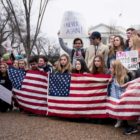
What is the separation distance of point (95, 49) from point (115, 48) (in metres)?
0.79

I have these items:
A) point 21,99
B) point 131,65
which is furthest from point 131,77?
point 21,99

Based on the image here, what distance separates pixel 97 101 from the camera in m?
9.18

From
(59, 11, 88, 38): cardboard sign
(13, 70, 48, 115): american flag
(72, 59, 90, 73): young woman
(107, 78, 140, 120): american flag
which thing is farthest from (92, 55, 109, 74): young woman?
(59, 11, 88, 38): cardboard sign

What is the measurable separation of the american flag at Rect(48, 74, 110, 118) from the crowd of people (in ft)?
0.67

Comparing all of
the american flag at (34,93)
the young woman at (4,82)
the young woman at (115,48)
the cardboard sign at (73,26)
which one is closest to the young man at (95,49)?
the young woman at (115,48)

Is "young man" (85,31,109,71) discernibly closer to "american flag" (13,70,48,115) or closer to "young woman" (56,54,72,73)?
"young woman" (56,54,72,73)

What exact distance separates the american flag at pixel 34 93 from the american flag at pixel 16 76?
0.37ft

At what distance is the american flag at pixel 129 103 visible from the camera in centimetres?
817

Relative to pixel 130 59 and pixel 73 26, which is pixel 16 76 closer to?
pixel 73 26

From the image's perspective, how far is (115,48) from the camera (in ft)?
31.6

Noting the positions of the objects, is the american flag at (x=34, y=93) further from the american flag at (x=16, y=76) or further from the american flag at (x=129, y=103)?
the american flag at (x=129, y=103)

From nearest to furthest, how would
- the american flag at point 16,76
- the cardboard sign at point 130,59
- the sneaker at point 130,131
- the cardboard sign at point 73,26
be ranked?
the sneaker at point 130,131, the cardboard sign at point 130,59, the american flag at point 16,76, the cardboard sign at point 73,26

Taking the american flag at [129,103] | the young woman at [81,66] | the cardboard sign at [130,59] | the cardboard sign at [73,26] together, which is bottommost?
the american flag at [129,103]

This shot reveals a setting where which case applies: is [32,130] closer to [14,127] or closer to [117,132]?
[14,127]
